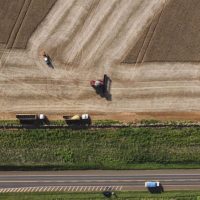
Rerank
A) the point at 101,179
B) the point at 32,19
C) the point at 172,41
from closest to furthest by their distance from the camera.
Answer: the point at 101,179
the point at 172,41
the point at 32,19

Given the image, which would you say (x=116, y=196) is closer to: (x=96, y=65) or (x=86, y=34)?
(x=96, y=65)

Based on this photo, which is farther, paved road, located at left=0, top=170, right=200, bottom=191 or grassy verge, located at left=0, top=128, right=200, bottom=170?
grassy verge, located at left=0, top=128, right=200, bottom=170

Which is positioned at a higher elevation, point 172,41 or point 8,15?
point 8,15

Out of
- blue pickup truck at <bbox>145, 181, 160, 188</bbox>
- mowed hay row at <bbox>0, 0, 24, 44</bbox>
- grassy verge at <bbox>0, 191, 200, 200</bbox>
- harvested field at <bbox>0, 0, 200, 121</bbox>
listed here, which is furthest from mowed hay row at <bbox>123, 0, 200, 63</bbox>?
grassy verge at <bbox>0, 191, 200, 200</bbox>

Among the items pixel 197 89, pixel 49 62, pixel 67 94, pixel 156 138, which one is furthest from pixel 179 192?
pixel 49 62

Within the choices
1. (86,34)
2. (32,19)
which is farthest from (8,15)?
(86,34)

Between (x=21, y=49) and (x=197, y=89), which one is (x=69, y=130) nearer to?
(x=21, y=49)

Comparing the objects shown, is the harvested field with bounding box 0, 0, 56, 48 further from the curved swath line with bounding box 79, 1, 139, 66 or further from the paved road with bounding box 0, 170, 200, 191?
the paved road with bounding box 0, 170, 200, 191
